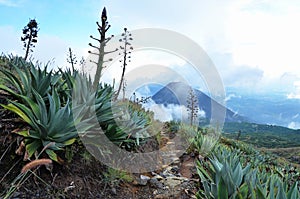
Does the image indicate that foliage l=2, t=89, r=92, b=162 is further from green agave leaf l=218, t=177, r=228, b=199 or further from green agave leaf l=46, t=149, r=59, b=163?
green agave leaf l=218, t=177, r=228, b=199

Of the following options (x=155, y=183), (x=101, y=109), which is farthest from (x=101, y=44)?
(x=155, y=183)

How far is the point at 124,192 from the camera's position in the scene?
359 cm

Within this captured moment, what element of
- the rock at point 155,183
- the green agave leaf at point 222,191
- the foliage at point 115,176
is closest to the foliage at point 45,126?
the foliage at point 115,176

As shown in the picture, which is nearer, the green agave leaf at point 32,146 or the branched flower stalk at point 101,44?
the green agave leaf at point 32,146

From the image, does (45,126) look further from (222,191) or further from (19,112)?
(222,191)

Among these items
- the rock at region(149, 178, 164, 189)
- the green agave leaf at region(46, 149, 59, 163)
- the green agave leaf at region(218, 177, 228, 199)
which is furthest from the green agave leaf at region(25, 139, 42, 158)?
the green agave leaf at region(218, 177, 228, 199)

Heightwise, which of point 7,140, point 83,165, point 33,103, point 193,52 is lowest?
point 83,165

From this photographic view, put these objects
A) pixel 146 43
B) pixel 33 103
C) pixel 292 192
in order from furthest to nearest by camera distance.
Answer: pixel 146 43 < pixel 33 103 < pixel 292 192

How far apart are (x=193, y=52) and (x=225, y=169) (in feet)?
6.72

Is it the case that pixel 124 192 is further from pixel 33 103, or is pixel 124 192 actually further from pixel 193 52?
pixel 193 52

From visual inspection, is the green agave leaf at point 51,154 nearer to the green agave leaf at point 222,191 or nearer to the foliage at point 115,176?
the foliage at point 115,176

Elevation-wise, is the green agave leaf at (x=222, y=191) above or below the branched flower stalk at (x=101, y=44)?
below

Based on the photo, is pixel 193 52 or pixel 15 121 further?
pixel 193 52

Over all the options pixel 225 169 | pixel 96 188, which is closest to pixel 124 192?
pixel 96 188
